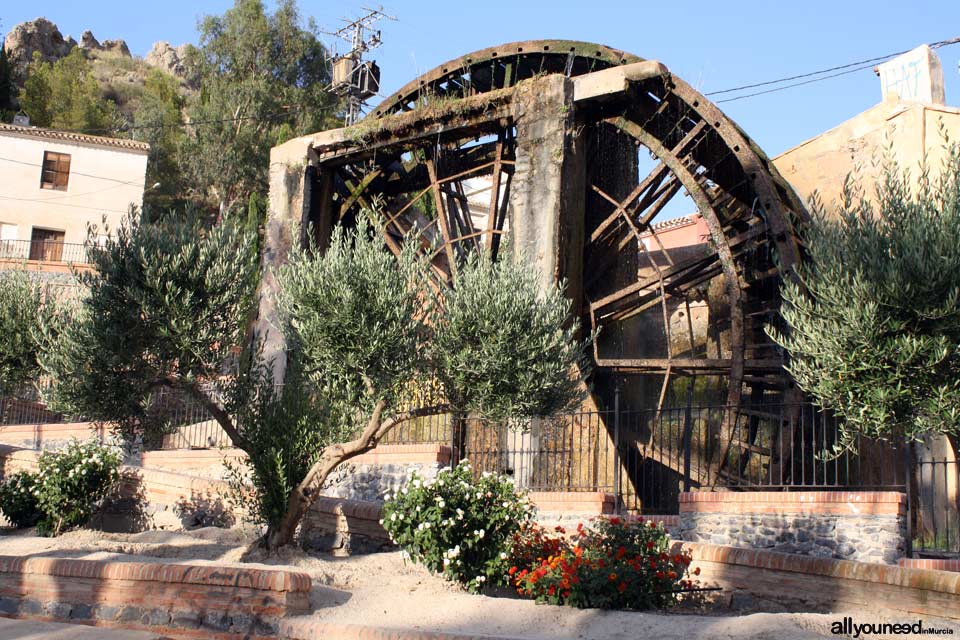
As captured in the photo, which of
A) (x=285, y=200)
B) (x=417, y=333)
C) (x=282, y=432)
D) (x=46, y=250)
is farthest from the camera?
(x=46, y=250)

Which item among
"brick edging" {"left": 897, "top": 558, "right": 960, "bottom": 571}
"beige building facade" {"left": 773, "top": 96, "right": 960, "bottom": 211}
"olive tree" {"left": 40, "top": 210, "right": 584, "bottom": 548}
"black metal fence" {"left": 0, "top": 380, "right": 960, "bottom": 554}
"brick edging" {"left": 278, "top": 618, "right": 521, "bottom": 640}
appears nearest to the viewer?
"brick edging" {"left": 278, "top": 618, "right": 521, "bottom": 640}

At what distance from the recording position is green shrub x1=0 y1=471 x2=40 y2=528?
36.2 feet

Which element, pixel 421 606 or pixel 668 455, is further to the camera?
pixel 668 455

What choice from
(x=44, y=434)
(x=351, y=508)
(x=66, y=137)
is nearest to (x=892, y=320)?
(x=351, y=508)

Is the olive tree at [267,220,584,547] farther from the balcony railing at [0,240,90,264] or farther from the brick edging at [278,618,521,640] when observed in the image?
the balcony railing at [0,240,90,264]

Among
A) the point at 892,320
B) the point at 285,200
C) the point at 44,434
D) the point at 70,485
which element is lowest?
the point at 70,485

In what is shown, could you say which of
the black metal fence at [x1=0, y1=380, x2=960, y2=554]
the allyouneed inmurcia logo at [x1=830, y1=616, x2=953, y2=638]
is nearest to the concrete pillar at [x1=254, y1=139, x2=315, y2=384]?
the black metal fence at [x1=0, y1=380, x2=960, y2=554]

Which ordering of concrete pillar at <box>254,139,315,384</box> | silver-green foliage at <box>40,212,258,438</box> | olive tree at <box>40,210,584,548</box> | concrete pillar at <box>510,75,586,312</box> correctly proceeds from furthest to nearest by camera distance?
concrete pillar at <box>254,139,315,384</box> → concrete pillar at <box>510,75,586,312</box> → silver-green foliage at <box>40,212,258,438</box> → olive tree at <box>40,210,584,548</box>

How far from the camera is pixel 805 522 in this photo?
8.58 m

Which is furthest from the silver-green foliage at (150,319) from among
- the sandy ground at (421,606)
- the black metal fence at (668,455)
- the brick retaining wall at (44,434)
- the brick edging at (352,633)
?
the brick retaining wall at (44,434)

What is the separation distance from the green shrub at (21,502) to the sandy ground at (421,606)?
3.17 feet

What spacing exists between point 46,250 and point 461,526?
24.9 m

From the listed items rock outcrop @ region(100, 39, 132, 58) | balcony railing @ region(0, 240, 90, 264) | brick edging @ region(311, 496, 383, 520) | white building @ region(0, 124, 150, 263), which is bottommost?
brick edging @ region(311, 496, 383, 520)

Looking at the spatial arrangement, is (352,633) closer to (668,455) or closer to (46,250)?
(668,455)
